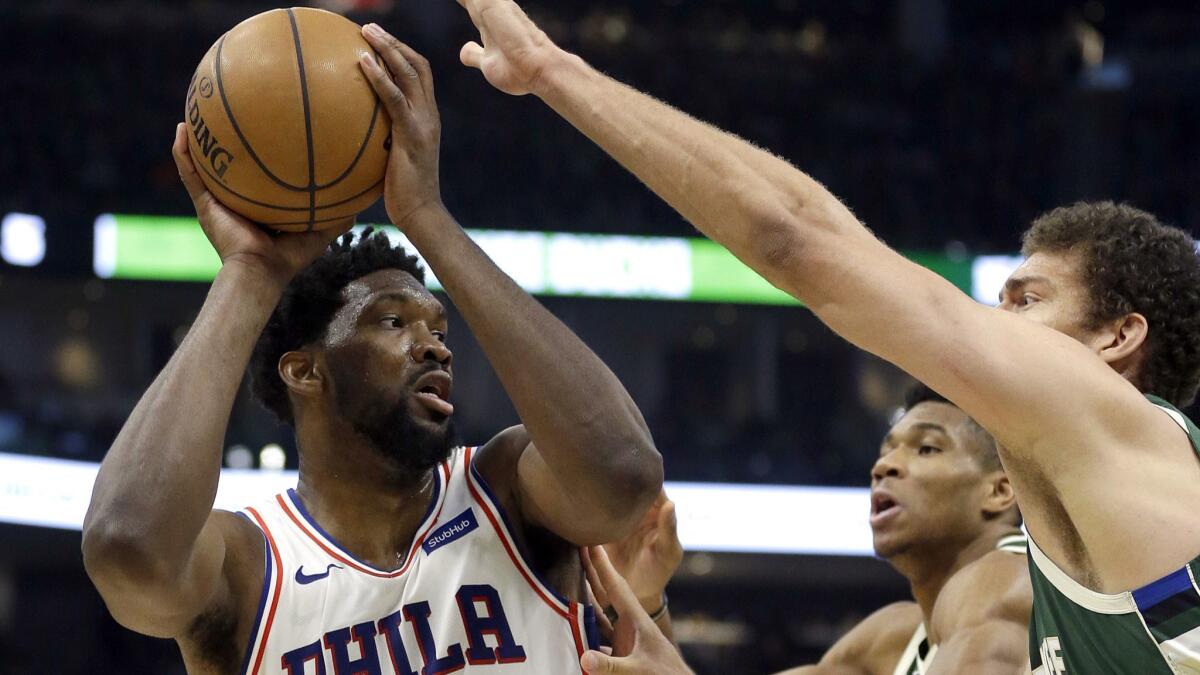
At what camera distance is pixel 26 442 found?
43.2ft

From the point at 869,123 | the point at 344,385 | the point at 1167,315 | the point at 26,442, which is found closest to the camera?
the point at 1167,315

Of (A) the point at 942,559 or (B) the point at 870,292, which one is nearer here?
(B) the point at 870,292

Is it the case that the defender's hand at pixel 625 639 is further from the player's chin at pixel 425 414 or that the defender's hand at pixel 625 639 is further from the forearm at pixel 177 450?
the forearm at pixel 177 450

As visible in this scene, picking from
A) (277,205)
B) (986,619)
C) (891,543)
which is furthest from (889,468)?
(277,205)

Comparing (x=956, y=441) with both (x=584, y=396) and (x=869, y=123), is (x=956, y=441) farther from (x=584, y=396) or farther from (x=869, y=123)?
(x=869, y=123)

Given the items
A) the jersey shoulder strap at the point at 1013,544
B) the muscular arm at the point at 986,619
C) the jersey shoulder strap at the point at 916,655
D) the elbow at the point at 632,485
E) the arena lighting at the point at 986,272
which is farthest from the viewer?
the arena lighting at the point at 986,272

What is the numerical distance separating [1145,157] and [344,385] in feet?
49.7

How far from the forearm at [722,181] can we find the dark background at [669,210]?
37.9 ft

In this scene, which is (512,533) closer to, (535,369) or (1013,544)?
(535,369)

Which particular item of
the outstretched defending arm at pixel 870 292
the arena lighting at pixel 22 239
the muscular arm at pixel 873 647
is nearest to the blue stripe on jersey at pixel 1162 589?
the outstretched defending arm at pixel 870 292

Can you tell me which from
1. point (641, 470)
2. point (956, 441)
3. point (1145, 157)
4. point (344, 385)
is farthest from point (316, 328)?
point (1145, 157)

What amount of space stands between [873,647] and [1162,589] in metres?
2.70

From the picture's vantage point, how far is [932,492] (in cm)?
438

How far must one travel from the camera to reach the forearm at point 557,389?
8.54 ft
